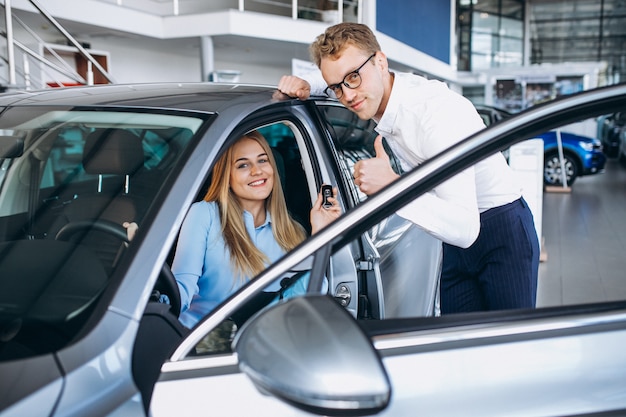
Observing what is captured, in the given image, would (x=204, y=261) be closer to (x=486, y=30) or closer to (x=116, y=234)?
(x=116, y=234)

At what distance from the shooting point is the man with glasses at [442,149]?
5.38 ft

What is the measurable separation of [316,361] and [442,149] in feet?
3.21

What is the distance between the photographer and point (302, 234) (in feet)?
7.83

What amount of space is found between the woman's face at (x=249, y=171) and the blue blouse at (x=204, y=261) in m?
0.12

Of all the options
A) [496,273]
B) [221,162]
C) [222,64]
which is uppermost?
[222,64]

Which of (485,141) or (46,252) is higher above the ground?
(485,141)

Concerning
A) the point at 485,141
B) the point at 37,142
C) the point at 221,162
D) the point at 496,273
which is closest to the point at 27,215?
the point at 37,142

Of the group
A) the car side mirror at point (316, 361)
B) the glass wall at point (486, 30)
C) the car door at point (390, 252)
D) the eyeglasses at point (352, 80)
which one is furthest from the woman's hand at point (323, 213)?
the glass wall at point (486, 30)

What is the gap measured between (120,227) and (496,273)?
4.16ft

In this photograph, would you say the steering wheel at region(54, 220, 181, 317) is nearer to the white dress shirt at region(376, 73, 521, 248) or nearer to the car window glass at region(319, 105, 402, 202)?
the white dress shirt at region(376, 73, 521, 248)

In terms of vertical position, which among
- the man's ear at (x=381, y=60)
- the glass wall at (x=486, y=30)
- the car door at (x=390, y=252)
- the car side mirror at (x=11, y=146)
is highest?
the glass wall at (x=486, y=30)

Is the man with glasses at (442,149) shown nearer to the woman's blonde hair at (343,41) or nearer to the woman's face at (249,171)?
the woman's blonde hair at (343,41)

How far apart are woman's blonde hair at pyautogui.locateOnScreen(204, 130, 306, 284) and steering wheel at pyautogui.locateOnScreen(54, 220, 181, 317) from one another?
39cm

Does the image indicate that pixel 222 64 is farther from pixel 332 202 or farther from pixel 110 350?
pixel 110 350
